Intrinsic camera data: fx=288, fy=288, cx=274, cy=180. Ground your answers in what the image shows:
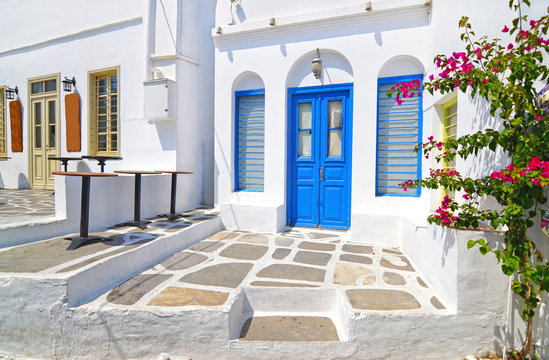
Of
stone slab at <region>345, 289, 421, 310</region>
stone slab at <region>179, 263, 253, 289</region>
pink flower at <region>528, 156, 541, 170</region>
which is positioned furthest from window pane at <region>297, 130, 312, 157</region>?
pink flower at <region>528, 156, 541, 170</region>

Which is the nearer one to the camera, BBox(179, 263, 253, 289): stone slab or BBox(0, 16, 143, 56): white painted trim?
BBox(179, 263, 253, 289): stone slab

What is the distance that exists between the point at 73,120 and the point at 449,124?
8678 millimetres

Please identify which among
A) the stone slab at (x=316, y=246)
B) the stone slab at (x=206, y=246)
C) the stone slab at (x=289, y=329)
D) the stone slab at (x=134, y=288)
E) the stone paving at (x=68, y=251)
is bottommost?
the stone slab at (x=289, y=329)

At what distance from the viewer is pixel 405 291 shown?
9.93ft

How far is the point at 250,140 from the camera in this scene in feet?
19.9

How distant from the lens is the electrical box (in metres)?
6.28

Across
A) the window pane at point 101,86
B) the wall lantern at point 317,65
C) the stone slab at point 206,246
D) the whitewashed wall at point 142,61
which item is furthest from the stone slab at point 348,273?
the window pane at point 101,86

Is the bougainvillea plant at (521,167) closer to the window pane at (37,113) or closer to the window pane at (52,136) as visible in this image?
the window pane at (52,136)

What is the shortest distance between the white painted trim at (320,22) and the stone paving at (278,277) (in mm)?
3871

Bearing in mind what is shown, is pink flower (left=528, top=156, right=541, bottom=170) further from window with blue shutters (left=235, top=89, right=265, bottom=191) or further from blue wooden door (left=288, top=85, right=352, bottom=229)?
window with blue shutters (left=235, top=89, right=265, bottom=191)

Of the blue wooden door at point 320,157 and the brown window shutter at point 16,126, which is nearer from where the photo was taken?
the blue wooden door at point 320,157

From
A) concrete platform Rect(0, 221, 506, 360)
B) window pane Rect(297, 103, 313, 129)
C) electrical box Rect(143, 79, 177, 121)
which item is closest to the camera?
concrete platform Rect(0, 221, 506, 360)

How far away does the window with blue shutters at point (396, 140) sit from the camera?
4906 mm

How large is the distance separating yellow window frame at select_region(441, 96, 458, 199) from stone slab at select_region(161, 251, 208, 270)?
3.56 m
